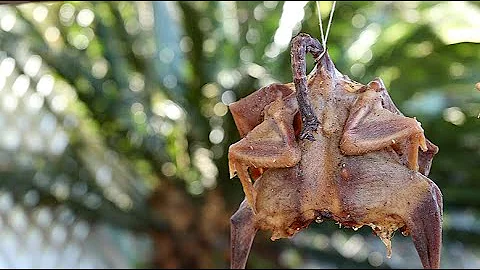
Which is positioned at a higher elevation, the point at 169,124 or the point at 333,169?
the point at 333,169

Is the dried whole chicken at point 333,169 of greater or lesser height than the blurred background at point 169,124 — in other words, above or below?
above

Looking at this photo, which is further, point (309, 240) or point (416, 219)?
point (309, 240)

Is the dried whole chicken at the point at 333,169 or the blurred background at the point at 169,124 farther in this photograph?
the blurred background at the point at 169,124

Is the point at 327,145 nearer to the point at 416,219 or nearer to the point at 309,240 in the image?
the point at 416,219

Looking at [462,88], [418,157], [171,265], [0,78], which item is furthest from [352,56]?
[418,157]

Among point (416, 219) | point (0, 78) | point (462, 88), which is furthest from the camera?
point (0, 78)
